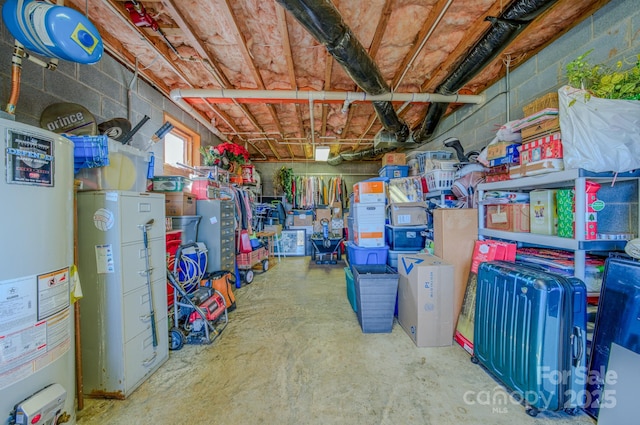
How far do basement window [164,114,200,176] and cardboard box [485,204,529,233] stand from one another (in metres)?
3.80

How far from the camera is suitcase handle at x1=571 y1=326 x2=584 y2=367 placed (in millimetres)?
1260

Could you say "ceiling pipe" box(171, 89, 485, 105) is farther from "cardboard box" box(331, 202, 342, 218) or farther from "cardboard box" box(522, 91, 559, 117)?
"cardboard box" box(331, 202, 342, 218)

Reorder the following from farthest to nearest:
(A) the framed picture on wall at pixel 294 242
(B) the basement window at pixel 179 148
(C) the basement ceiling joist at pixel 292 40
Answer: (A) the framed picture on wall at pixel 294 242 → (B) the basement window at pixel 179 148 → (C) the basement ceiling joist at pixel 292 40

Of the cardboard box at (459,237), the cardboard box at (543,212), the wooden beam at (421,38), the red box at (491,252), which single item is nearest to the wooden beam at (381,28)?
the wooden beam at (421,38)

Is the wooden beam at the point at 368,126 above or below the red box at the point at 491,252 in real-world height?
above

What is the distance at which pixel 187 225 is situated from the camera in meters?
2.72

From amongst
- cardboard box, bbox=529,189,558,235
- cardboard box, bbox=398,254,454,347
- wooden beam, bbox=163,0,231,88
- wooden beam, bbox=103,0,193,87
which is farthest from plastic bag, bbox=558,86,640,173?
wooden beam, bbox=103,0,193,87

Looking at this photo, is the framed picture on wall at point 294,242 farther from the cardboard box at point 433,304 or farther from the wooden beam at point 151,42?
the cardboard box at point 433,304

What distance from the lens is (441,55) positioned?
2.61 meters

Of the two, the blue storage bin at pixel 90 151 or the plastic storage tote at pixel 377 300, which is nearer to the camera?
the blue storage bin at pixel 90 151

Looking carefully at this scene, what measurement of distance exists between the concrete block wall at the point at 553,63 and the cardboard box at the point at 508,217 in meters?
1.18

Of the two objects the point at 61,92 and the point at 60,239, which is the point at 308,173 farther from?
the point at 60,239

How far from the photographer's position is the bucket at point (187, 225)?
2629mm

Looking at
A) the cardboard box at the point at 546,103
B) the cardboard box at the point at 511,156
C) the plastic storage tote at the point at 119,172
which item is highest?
the cardboard box at the point at 546,103
